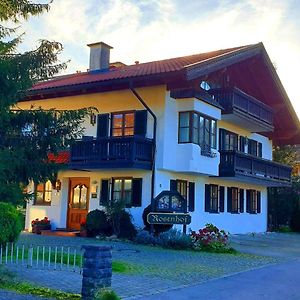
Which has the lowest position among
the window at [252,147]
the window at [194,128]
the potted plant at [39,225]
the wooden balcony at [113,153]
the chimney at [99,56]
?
the potted plant at [39,225]

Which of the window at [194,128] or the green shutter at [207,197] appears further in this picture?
the green shutter at [207,197]

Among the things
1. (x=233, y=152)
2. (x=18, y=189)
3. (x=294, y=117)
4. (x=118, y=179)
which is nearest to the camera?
(x=18, y=189)

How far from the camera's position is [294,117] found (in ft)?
101

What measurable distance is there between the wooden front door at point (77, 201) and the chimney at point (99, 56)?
23.2 ft

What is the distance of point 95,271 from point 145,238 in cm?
1131

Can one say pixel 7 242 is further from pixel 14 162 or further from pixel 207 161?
pixel 207 161

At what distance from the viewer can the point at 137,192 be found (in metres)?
21.3

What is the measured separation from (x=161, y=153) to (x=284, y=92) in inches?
443

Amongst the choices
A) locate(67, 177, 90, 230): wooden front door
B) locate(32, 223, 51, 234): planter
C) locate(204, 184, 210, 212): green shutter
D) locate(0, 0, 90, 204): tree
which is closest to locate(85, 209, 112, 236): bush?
locate(67, 177, 90, 230): wooden front door

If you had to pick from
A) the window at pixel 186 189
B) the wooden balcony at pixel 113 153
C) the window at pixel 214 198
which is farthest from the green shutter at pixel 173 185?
the window at pixel 214 198

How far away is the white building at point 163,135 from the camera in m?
20.9

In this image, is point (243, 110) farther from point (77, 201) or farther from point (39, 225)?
point (39, 225)

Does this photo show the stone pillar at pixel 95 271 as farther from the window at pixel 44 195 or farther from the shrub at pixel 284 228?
the shrub at pixel 284 228

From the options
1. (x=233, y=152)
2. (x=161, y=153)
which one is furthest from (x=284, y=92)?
(x=161, y=153)
